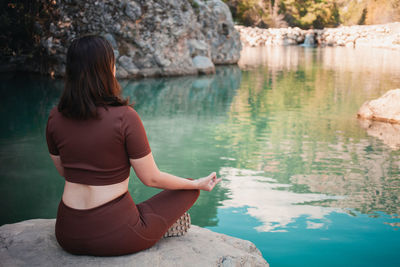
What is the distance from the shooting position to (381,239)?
3453 millimetres

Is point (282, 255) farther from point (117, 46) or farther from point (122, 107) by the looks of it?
point (117, 46)

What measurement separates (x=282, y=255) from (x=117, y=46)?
12.3m

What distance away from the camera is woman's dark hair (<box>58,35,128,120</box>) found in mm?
1914

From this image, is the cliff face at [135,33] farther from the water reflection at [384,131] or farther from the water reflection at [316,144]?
the water reflection at [384,131]

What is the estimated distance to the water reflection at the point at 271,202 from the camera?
12.4 feet

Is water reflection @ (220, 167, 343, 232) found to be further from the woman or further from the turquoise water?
the woman

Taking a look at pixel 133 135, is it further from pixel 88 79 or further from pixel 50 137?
pixel 50 137

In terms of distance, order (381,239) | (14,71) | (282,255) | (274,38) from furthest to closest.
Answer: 1. (274,38)
2. (14,71)
3. (381,239)
4. (282,255)

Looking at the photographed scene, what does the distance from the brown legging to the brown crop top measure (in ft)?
0.50

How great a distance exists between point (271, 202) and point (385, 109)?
4.70 m

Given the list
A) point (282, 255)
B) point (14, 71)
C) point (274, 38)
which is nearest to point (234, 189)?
point (282, 255)

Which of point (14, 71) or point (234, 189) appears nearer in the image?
point (234, 189)

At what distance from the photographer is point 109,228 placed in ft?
6.65

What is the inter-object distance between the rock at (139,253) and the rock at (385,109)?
6.08 m
